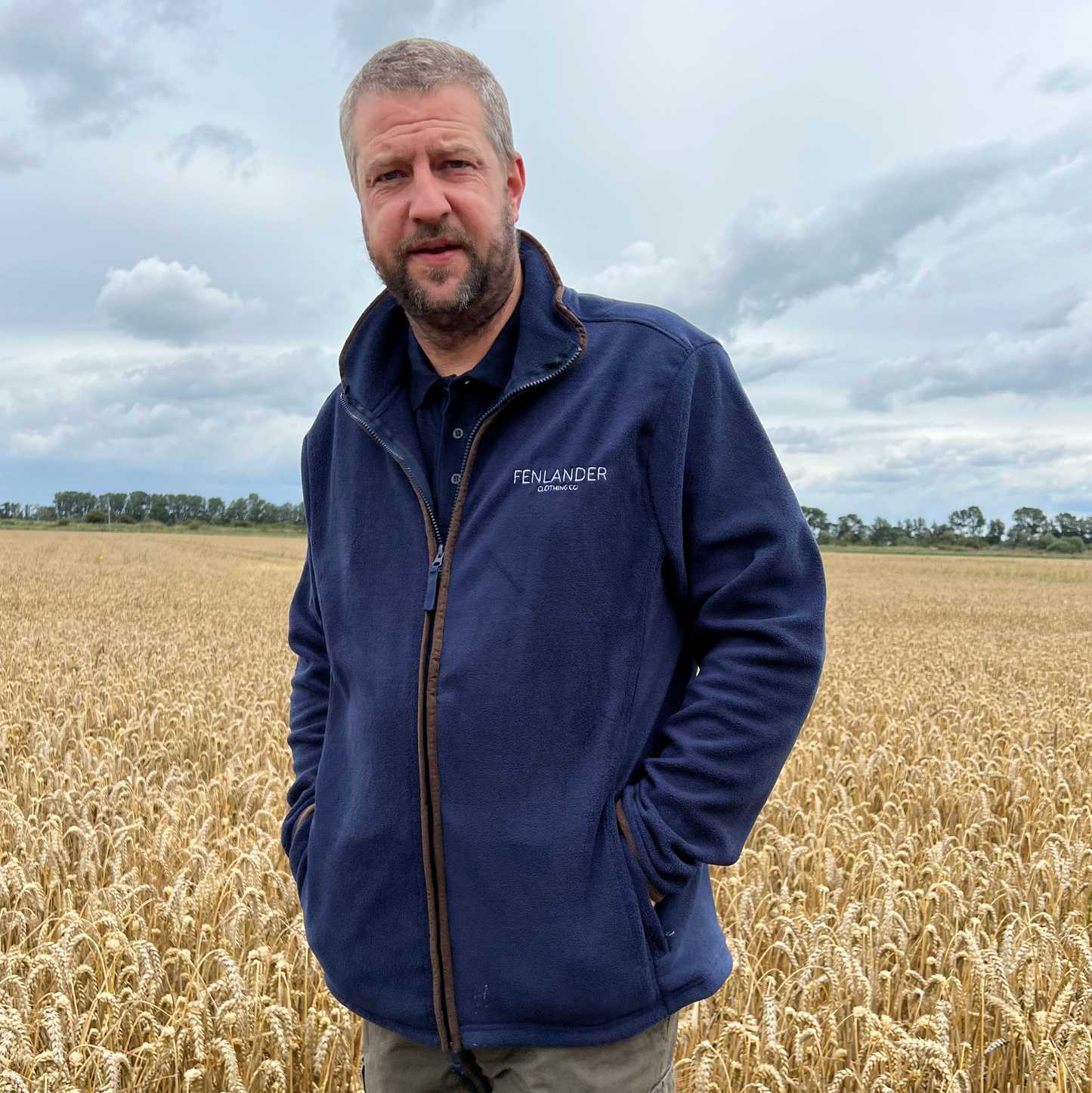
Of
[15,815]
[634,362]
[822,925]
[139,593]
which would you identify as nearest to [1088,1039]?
[822,925]

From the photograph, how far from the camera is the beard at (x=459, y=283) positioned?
1.82m

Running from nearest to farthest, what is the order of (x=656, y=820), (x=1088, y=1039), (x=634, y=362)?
(x=656, y=820) → (x=634, y=362) → (x=1088, y=1039)

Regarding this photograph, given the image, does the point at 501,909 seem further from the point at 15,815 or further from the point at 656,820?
the point at 15,815

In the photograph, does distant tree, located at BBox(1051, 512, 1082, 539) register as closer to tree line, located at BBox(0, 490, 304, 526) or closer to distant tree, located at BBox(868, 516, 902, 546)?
distant tree, located at BBox(868, 516, 902, 546)

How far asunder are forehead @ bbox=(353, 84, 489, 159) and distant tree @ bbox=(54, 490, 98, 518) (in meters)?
136

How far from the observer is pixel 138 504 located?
124312mm

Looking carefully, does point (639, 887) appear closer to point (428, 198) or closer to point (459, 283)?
point (459, 283)

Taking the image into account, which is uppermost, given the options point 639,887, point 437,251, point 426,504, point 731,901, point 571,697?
point 437,251

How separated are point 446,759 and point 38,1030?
7.19 feet

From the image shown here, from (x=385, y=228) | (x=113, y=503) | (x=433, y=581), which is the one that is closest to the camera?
(x=433, y=581)

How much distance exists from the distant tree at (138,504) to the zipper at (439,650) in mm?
128669

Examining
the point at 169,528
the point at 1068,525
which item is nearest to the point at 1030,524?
the point at 1068,525

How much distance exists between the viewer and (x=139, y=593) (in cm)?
1855

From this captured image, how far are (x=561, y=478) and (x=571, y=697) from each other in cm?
40
